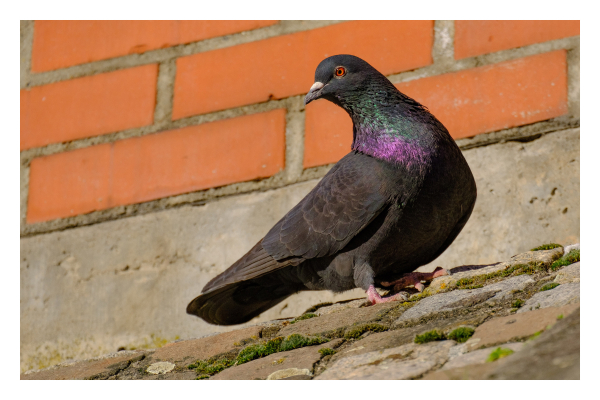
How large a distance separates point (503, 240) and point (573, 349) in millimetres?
1801

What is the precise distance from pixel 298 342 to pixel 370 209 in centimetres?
64

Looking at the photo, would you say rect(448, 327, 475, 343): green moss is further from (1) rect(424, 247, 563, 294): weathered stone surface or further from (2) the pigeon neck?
(2) the pigeon neck

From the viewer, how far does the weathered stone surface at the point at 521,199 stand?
2.93 meters

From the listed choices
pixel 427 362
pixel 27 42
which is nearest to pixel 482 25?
pixel 427 362

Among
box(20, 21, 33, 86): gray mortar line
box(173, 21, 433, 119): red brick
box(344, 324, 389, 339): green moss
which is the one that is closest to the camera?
box(344, 324, 389, 339): green moss

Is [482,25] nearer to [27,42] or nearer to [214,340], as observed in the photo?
[214,340]

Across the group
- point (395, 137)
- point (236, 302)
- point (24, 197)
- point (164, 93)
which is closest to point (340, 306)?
point (236, 302)

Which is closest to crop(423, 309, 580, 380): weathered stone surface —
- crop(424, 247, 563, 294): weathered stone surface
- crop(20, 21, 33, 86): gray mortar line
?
crop(424, 247, 563, 294): weathered stone surface

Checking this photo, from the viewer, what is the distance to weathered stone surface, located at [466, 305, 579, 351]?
4.85 feet

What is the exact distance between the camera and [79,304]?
344 centimetres

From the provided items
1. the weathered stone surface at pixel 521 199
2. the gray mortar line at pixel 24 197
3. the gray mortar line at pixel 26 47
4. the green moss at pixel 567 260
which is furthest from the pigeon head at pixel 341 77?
the gray mortar line at pixel 26 47

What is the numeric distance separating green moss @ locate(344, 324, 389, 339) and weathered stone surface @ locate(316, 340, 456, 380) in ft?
0.64

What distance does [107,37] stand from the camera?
146 inches

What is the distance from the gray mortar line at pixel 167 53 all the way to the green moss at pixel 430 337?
210cm
